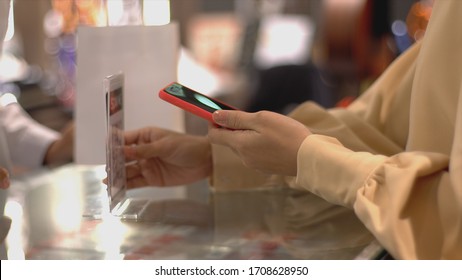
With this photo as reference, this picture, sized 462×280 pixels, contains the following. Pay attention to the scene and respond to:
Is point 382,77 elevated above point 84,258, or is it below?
above

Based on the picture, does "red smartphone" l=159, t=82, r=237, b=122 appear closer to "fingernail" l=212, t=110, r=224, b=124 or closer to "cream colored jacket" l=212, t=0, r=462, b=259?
"fingernail" l=212, t=110, r=224, b=124

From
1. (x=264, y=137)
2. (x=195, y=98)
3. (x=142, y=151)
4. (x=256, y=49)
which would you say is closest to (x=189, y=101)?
(x=195, y=98)

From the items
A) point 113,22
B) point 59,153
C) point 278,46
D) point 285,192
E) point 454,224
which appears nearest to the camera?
point 454,224

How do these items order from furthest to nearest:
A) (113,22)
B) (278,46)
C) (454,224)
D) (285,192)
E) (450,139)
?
(278,46), (113,22), (285,192), (450,139), (454,224)

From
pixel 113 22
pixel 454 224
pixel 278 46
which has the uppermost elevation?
pixel 113 22

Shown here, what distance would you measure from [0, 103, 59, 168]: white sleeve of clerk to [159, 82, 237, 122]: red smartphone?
71 centimetres

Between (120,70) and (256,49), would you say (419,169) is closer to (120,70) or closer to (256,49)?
(120,70)

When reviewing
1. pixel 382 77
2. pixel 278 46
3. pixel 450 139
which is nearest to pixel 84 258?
pixel 450 139

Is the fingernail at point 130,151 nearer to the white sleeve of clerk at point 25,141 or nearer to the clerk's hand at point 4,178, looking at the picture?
the clerk's hand at point 4,178

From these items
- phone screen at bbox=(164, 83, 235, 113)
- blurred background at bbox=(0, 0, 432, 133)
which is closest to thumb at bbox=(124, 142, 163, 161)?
phone screen at bbox=(164, 83, 235, 113)

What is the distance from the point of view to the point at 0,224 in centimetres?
110

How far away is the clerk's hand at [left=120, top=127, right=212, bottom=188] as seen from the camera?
1.27 meters
